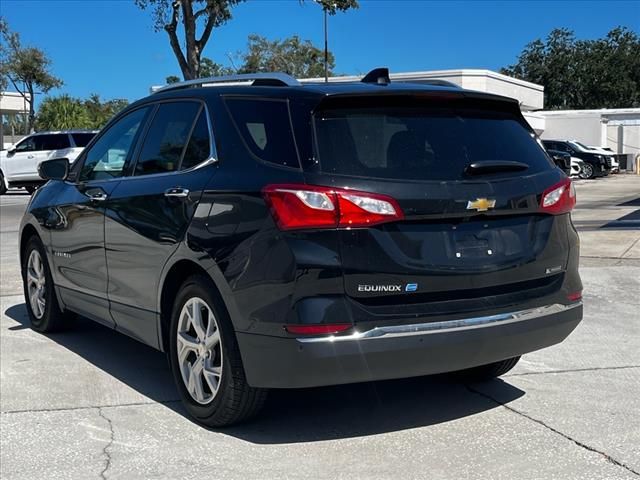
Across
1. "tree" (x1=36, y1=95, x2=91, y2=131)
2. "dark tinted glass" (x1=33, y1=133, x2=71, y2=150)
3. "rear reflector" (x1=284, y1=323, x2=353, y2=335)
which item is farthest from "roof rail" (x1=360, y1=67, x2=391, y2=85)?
"tree" (x1=36, y1=95, x2=91, y2=131)

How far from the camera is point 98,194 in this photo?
536cm

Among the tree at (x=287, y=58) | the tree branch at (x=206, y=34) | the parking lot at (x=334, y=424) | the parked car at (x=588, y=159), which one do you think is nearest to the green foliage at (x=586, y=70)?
the tree at (x=287, y=58)

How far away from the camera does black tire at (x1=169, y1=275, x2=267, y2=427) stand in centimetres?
403

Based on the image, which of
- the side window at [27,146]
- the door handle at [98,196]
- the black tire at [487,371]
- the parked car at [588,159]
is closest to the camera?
the black tire at [487,371]

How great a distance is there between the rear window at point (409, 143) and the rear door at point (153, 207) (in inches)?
30.7

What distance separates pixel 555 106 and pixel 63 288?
75745 mm

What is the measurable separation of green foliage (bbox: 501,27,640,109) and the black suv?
7441 cm

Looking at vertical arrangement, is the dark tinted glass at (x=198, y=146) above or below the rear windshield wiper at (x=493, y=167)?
above

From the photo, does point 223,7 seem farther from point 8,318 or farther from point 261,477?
point 261,477

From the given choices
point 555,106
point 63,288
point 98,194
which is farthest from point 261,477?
point 555,106

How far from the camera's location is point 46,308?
646 centimetres

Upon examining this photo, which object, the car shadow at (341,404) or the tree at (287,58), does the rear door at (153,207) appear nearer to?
the car shadow at (341,404)

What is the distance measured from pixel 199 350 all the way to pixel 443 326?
138 cm

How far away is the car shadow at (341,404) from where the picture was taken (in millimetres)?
4352
